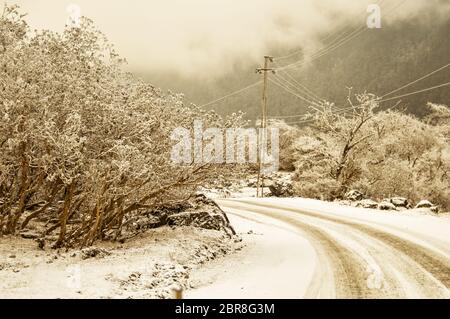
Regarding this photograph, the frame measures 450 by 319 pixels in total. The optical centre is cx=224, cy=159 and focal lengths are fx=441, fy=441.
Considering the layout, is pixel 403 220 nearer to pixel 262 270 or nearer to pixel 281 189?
pixel 262 270

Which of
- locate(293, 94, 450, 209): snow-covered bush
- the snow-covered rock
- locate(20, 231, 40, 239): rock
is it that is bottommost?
locate(20, 231, 40, 239): rock

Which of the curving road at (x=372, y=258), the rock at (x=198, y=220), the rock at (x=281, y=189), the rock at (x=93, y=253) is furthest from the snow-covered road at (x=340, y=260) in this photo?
the rock at (x=281, y=189)

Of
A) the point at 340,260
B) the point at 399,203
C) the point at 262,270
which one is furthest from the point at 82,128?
the point at 399,203

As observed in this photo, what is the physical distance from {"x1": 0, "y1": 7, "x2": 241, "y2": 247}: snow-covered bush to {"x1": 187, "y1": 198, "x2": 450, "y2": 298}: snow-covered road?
337 cm

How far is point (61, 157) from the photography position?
11023 mm

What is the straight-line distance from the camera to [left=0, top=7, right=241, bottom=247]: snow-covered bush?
10992 millimetres

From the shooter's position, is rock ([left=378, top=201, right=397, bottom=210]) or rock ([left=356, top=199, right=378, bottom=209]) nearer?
rock ([left=378, top=201, right=397, bottom=210])

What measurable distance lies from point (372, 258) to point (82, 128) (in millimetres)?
8340

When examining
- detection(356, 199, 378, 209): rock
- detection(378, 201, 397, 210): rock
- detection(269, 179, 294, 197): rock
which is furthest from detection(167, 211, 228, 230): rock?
detection(269, 179, 294, 197): rock

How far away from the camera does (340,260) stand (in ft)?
38.5

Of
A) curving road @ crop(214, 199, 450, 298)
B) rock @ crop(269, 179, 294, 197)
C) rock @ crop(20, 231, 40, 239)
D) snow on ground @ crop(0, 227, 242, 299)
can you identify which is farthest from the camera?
rock @ crop(269, 179, 294, 197)

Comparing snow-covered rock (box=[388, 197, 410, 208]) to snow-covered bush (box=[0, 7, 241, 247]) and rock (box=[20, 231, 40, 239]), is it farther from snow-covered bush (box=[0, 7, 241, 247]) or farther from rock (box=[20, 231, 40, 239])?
rock (box=[20, 231, 40, 239])

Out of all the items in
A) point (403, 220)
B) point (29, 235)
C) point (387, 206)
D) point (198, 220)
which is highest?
point (387, 206)

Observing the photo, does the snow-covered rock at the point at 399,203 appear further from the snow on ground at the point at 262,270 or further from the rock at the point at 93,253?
the rock at the point at 93,253
